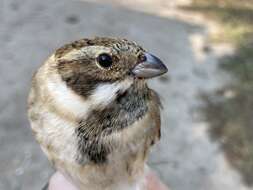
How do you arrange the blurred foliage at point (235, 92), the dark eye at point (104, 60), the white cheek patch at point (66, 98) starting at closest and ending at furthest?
the dark eye at point (104, 60) → the white cheek patch at point (66, 98) → the blurred foliage at point (235, 92)

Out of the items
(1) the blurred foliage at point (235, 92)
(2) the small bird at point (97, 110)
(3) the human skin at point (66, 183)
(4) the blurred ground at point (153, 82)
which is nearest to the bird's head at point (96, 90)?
(2) the small bird at point (97, 110)

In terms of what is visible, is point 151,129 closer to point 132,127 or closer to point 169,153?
point 132,127

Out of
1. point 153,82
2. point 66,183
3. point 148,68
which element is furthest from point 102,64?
point 153,82

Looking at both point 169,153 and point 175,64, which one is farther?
point 175,64

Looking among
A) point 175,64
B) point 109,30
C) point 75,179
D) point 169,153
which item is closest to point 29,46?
point 109,30

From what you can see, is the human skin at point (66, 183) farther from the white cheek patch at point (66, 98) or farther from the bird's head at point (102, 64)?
the bird's head at point (102, 64)

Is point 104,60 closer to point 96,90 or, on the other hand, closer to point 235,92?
point 96,90

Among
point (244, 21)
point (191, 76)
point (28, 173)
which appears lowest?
point (28, 173)
